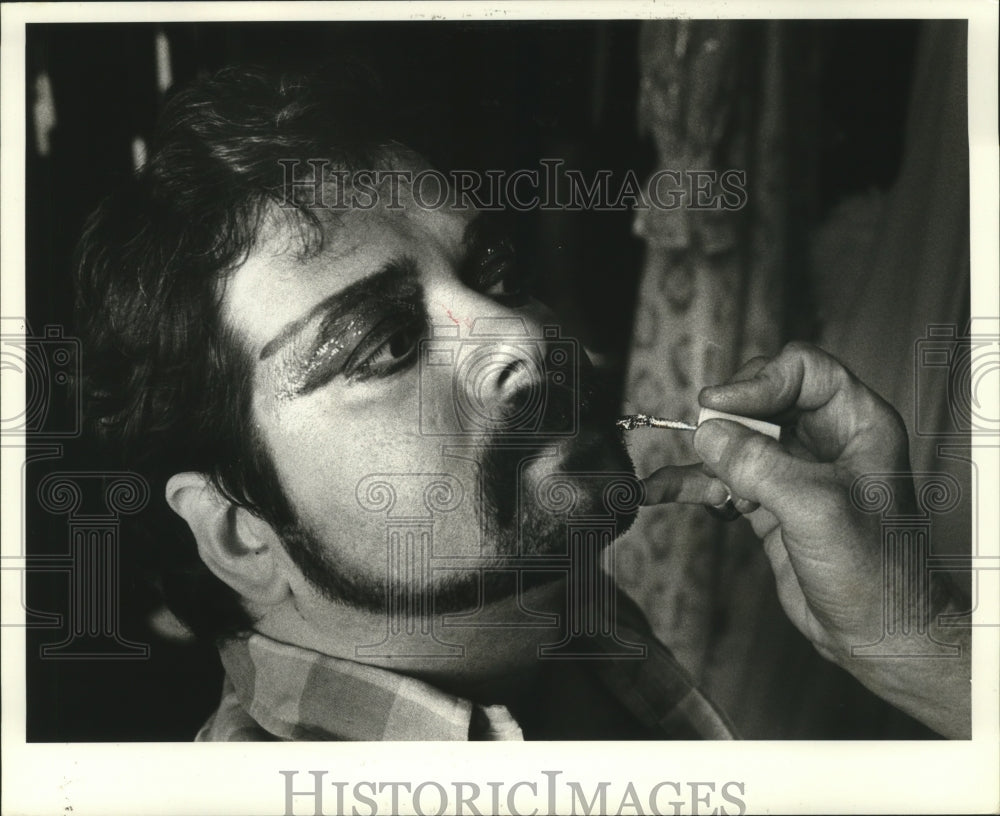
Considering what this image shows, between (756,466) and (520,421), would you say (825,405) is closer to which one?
(756,466)

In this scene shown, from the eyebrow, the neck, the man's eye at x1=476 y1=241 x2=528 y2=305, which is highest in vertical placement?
the man's eye at x1=476 y1=241 x2=528 y2=305

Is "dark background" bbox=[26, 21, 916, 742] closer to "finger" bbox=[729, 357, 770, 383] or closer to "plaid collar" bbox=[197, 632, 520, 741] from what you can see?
"plaid collar" bbox=[197, 632, 520, 741]

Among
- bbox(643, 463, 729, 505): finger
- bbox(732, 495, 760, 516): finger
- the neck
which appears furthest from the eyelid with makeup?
bbox(732, 495, 760, 516): finger

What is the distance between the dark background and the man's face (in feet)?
0.37

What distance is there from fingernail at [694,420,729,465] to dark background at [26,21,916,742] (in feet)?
0.57

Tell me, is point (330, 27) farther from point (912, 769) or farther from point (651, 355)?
point (912, 769)

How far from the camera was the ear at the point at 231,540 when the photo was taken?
159cm

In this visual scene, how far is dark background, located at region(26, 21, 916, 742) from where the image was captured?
1.61m

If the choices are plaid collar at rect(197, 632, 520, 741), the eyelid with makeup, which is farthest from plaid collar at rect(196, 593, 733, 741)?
the eyelid with makeup

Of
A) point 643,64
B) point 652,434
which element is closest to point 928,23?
point 643,64

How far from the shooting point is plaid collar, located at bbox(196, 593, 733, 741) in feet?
5.28

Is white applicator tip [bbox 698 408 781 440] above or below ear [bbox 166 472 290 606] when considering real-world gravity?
above

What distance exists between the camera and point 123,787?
1.64m

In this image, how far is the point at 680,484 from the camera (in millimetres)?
1625
